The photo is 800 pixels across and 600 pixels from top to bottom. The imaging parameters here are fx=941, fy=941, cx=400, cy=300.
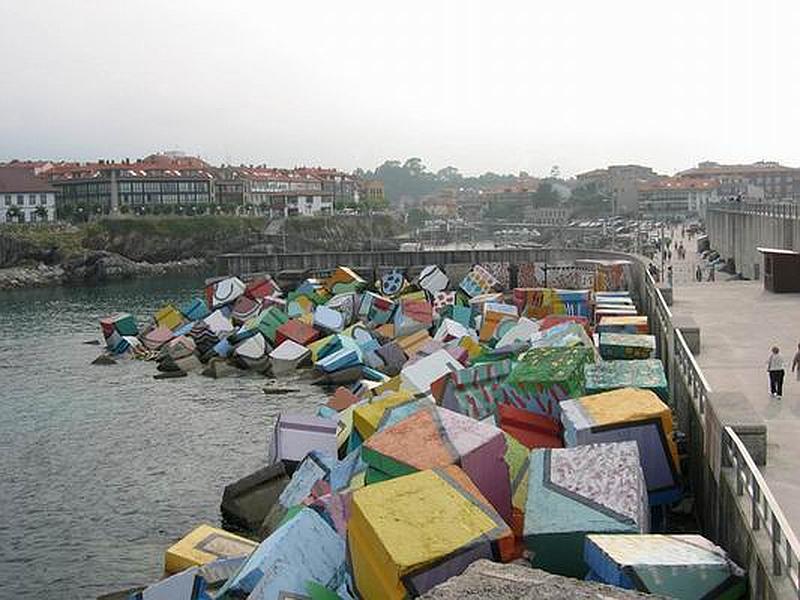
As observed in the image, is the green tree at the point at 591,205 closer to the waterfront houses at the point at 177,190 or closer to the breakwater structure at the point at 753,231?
the waterfront houses at the point at 177,190

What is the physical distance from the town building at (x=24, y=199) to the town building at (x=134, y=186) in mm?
3859

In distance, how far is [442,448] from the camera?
40.0ft

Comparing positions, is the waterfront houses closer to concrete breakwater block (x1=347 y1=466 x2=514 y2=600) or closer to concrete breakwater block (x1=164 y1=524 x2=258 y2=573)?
concrete breakwater block (x1=164 y1=524 x2=258 y2=573)

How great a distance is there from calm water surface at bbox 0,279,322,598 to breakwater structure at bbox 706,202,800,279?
2217 centimetres

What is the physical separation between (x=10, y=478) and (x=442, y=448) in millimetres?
15885

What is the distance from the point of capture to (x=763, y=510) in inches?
403

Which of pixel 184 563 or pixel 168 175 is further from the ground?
pixel 168 175

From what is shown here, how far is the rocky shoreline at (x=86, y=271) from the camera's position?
87.1 m

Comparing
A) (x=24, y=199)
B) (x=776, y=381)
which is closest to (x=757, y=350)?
(x=776, y=381)

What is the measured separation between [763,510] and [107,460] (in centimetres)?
1923

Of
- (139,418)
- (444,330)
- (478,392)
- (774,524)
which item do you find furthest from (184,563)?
(444,330)

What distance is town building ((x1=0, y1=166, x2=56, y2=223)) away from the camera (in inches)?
4569

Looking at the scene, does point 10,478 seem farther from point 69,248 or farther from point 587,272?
point 69,248

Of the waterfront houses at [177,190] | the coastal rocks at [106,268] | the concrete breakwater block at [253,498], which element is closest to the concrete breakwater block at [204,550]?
the concrete breakwater block at [253,498]
